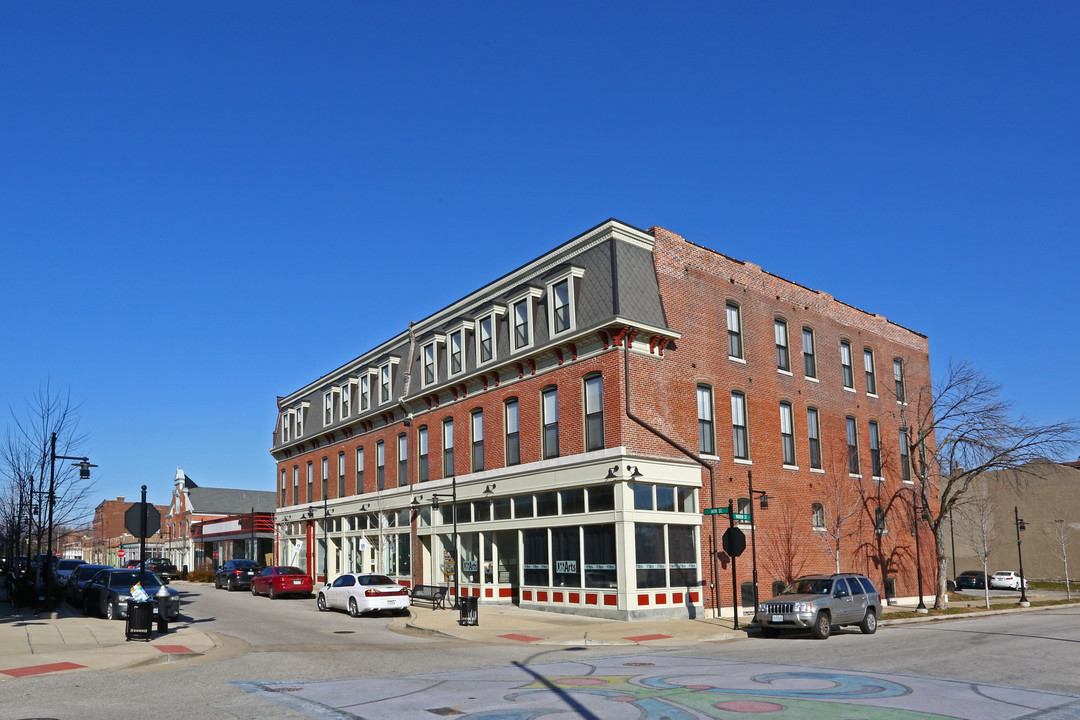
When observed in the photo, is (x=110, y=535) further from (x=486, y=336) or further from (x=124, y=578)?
(x=486, y=336)

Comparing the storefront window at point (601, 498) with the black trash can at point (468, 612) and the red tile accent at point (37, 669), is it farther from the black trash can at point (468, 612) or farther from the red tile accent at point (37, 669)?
the red tile accent at point (37, 669)

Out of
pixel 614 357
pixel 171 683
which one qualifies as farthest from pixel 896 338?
pixel 171 683

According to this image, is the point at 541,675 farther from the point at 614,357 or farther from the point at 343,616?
the point at 343,616

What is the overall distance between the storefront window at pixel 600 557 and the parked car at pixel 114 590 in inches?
484

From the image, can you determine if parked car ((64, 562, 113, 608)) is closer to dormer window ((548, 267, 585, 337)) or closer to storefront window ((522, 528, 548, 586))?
storefront window ((522, 528, 548, 586))

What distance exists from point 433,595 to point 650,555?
373 inches

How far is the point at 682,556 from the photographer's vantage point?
2844 centimetres

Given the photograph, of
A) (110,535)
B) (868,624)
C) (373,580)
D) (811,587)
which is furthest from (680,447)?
(110,535)

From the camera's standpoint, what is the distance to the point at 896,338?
4200 cm

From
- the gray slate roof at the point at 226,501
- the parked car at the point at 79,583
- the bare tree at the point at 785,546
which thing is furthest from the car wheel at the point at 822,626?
the gray slate roof at the point at 226,501

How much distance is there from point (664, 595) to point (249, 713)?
17760 mm

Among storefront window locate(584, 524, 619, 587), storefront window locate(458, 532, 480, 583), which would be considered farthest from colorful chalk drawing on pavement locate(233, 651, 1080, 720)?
storefront window locate(458, 532, 480, 583)

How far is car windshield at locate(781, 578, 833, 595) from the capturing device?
2402 cm

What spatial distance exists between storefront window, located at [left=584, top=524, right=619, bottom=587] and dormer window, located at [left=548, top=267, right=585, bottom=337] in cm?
660
